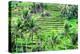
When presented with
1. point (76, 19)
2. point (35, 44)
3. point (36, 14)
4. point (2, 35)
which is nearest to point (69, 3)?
point (76, 19)

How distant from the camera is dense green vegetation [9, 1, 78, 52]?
1.73 m

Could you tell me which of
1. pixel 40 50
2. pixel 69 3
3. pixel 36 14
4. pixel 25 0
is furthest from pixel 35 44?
pixel 69 3

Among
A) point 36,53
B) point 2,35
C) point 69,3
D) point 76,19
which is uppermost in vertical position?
point 69,3

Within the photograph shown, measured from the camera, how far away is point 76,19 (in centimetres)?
193

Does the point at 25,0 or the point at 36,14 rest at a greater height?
the point at 25,0

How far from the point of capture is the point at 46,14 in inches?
71.7

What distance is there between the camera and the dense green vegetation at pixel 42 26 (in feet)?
5.68

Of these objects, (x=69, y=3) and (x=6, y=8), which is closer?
(x=6, y=8)

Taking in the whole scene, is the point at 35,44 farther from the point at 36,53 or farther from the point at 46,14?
the point at 46,14

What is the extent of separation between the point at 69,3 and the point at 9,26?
0.65 meters

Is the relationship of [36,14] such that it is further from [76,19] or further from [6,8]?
[76,19]

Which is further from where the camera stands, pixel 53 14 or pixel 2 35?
pixel 53 14

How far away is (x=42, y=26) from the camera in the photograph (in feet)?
5.93

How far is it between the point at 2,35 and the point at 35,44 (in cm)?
32
